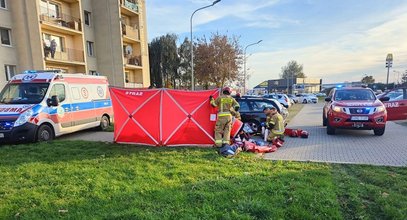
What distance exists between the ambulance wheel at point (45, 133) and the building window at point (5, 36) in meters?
15.1

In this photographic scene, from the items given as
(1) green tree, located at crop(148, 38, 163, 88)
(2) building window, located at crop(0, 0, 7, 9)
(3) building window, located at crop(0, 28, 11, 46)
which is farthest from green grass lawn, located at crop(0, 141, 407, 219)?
(1) green tree, located at crop(148, 38, 163, 88)

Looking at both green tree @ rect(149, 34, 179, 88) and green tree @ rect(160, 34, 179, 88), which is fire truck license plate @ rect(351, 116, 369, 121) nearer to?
green tree @ rect(160, 34, 179, 88)

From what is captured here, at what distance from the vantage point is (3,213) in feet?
13.1

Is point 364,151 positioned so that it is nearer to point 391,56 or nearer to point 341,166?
point 341,166

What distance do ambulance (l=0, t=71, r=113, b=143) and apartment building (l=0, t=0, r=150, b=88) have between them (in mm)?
12230

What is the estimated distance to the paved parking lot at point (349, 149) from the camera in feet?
23.1

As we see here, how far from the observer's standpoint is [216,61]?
37.6 meters

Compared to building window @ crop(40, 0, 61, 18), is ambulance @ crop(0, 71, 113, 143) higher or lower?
lower

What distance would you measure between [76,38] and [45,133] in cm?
1876

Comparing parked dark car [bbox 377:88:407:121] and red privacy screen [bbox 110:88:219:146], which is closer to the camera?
red privacy screen [bbox 110:88:219:146]

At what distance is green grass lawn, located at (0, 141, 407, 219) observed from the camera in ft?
13.0

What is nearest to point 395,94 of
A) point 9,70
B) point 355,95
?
point 355,95

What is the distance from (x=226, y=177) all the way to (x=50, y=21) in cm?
2353

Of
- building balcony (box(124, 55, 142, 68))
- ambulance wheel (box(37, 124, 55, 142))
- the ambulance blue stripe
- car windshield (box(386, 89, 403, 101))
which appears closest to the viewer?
ambulance wheel (box(37, 124, 55, 142))
